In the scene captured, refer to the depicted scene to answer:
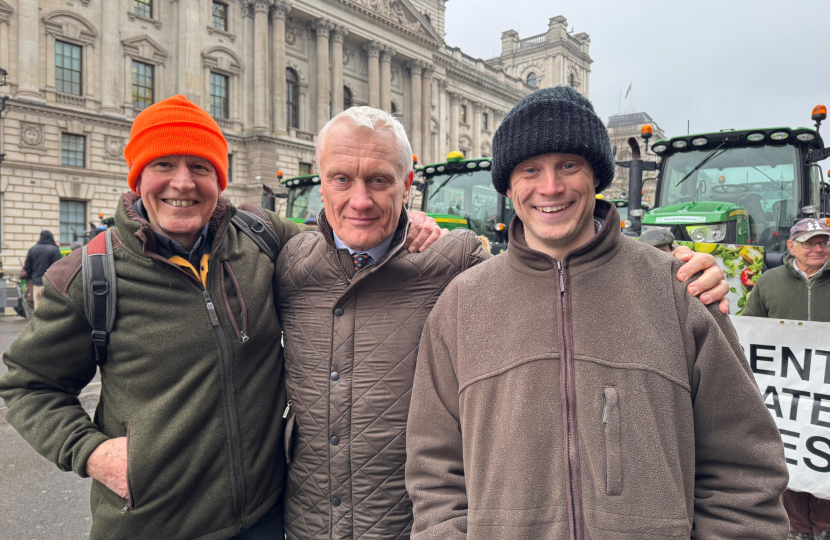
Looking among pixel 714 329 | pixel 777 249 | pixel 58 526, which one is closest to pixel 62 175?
pixel 58 526

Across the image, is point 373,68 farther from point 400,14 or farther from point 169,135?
point 169,135

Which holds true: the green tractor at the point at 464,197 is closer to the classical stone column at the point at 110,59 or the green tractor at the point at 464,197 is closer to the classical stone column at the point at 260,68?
the classical stone column at the point at 110,59

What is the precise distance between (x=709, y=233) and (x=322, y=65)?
33.8 metres

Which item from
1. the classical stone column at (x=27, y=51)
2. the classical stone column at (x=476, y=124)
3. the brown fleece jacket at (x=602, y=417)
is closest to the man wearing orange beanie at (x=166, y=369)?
the brown fleece jacket at (x=602, y=417)

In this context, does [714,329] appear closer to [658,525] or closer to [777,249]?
[658,525]

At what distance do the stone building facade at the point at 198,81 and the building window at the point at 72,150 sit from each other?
0.05 metres

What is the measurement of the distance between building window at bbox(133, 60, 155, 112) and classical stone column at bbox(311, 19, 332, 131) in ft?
34.1

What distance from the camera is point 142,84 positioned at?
29094 mm

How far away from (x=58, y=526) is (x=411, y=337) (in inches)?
138

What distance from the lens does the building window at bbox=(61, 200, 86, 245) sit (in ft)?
86.0

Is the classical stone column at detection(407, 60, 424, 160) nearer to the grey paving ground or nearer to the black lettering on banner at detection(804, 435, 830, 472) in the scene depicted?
the grey paving ground

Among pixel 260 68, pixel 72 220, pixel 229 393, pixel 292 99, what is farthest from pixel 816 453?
pixel 292 99

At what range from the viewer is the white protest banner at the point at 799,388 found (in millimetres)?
3705

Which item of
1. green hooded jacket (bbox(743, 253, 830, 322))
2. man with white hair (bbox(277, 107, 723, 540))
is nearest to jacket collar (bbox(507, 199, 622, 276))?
man with white hair (bbox(277, 107, 723, 540))
